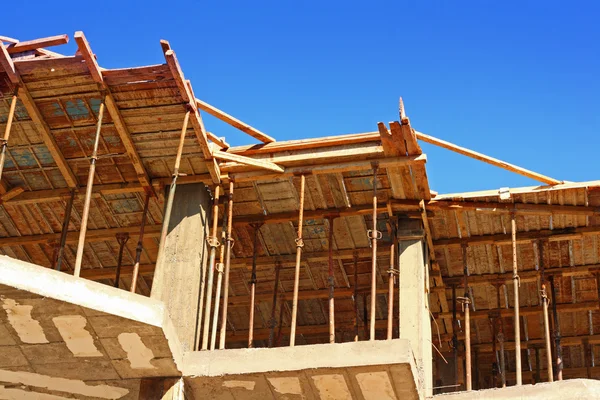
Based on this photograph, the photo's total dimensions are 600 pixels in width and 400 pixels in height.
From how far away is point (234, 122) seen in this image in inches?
622

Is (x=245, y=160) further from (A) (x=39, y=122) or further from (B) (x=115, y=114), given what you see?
(A) (x=39, y=122)

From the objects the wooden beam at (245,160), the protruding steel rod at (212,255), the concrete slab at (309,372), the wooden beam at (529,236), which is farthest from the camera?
the wooden beam at (529,236)

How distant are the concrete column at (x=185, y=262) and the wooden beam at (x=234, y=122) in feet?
3.82

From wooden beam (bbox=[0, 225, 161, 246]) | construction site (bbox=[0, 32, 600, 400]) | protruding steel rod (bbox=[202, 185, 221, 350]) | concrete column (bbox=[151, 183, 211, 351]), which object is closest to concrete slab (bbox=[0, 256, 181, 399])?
construction site (bbox=[0, 32, 600, 400])

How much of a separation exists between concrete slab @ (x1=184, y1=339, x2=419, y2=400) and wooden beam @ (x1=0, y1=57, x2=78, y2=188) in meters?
4.29

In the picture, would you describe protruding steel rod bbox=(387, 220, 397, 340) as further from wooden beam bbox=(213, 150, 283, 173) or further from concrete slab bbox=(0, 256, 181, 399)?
concrete slab bbox=(0, 256, 181, 399)

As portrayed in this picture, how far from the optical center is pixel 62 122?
50.9ft

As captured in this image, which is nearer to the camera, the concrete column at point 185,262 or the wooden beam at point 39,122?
the wooden beam at point 39,122

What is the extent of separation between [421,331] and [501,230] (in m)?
3.12

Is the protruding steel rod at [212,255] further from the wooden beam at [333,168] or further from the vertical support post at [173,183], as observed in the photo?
→ the vertical support post at [173,183]

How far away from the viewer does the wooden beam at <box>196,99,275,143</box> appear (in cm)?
1560

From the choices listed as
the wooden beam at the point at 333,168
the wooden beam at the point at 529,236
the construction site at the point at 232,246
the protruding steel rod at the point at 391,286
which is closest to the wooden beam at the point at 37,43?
the construction site at the point at 232,246

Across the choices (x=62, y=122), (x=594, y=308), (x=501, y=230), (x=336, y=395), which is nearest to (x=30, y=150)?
(x=62, y=122)

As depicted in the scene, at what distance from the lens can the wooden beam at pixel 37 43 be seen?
14.2 m
